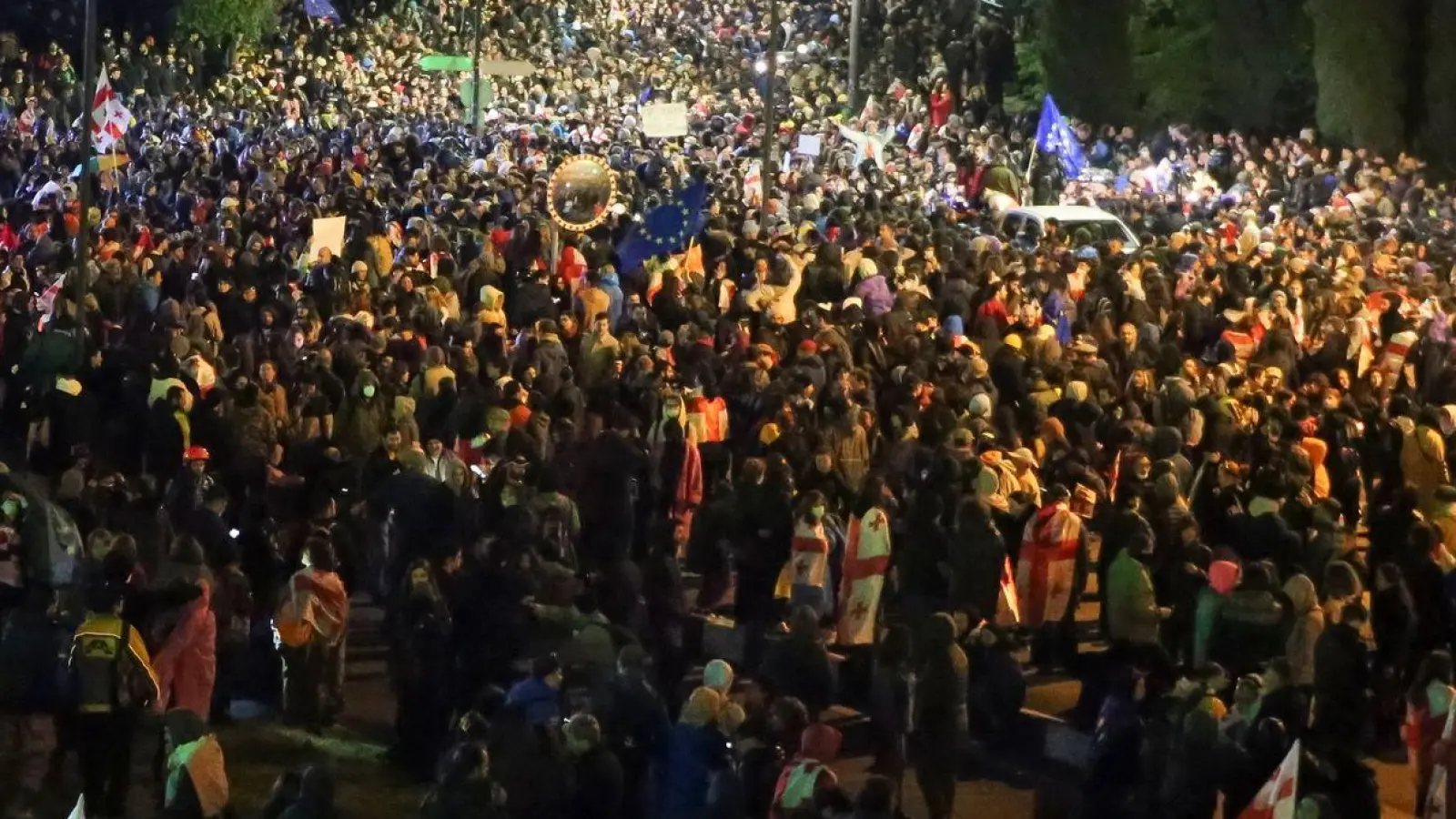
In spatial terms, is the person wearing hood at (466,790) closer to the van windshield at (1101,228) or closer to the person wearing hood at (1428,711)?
the person wearing hood at (1428,711)

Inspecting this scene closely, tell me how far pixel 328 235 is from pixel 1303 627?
37.4ft

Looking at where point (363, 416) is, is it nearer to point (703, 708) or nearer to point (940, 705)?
point (940, 705)

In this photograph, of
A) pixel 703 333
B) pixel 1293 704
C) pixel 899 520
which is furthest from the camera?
pixel 703 333

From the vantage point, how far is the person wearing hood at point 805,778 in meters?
8.62

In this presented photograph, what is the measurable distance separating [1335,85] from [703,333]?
830 inches

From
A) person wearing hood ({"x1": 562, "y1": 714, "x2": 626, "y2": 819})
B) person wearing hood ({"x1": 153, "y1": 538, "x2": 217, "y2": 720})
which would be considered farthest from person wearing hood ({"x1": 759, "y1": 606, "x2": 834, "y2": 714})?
person wearing hood ({"x1": 153, "y1": 538, "x2": 217, "y2": 720})

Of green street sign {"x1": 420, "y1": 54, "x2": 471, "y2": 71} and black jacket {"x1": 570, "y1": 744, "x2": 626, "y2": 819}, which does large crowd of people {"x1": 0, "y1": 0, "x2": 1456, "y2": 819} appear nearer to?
black jacket {"x1": 570, "y1": 744, "x2": 626, "y2": 819}

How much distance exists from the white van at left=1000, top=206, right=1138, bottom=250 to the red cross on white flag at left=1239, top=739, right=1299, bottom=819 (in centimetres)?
1790

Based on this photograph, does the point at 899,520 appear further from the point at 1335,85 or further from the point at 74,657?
the point at 1335,85

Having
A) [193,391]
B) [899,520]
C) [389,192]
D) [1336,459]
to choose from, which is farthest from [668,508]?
[389,192]

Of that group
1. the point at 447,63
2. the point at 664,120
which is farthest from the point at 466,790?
the point at 447,63

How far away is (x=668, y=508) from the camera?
Answer: 15.2 metres

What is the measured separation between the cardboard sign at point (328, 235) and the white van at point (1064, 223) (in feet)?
28.4

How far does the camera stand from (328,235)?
20.5 metres
